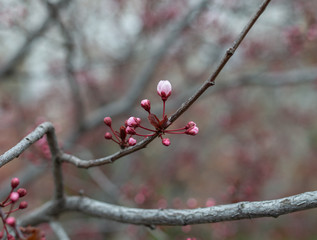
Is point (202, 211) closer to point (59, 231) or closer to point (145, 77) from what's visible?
point (59, 231)

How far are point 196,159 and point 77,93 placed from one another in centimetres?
528

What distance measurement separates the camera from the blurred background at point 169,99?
4.25 metres

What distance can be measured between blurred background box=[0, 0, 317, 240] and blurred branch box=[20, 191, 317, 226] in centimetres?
68

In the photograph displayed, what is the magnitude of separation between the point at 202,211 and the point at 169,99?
17.9 ft

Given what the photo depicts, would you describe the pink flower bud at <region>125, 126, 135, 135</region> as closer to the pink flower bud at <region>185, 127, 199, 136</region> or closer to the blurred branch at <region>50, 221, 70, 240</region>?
the pink flower bud at <region>185, 127, 199, 136</region>

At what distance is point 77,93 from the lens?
4.55 meters

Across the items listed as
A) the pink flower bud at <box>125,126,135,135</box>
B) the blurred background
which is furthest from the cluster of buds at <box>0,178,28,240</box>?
the blurred background

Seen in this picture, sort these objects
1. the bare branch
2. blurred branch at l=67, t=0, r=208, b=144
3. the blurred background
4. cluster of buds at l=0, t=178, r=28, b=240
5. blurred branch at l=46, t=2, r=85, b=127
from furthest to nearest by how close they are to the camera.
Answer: blurred branch at l=67, t=0, r=208, b=144
the blurred background
blurred branch at l=46, t=2, r=85, b=127
the bare branch
cluster of buds at l=0, t=178, r=28, b=240

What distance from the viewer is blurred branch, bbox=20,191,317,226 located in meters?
1.24

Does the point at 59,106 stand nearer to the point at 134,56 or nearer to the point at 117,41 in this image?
the point at 117,41

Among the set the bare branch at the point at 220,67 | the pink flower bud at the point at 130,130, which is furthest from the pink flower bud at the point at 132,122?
the bare branch at the point at 220,67

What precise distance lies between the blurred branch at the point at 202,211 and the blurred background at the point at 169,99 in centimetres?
68

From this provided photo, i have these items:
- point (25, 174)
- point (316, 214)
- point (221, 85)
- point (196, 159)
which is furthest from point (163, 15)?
point (316, 214)

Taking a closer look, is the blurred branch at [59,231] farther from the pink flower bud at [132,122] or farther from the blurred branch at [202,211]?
the pink flower bud at [132,122]
